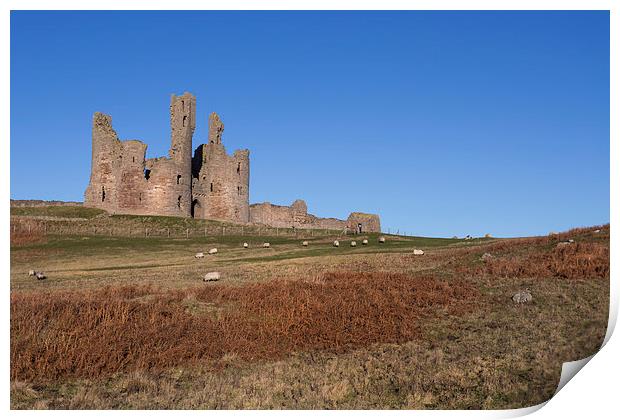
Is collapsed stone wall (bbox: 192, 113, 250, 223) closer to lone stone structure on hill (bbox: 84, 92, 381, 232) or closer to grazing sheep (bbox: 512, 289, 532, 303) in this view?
lone stone structure on hill (bbox: 84, 92, 381, 232)

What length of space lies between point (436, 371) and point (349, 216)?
69.0 metres

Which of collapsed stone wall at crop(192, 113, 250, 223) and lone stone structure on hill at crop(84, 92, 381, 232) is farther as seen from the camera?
collapsed stone wall at crop(192, 113, 250, 223)

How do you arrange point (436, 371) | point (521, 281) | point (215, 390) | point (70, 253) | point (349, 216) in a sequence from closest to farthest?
point (215, 390) → point (436, 371) → point (521, 281) → point (70, 253) → point (349, 216)

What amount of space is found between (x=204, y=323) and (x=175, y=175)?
195 feet

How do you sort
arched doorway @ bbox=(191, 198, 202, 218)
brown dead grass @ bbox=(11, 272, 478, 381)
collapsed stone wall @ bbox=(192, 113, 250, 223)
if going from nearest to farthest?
1. brown dead grass @ bbox=(11, 272, 478, 381)
2. arched doorway @ bbox=(191, 198, 202, 218)
3. collapsed stone wall @ bbox=(192, 113, 250, 223)

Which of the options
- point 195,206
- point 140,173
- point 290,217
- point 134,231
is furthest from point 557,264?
point 290,217

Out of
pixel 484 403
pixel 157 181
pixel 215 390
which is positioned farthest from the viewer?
pixel 157 181

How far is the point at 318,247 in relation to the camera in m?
43.2

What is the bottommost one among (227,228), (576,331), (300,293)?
(576,331)

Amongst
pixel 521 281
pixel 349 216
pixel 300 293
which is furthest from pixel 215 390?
pixel 349 216

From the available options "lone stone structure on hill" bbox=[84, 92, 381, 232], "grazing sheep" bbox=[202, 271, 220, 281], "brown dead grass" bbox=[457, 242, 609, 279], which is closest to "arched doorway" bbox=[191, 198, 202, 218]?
"lone stone structure on hill" bbox=[84, 92, 381, 232]

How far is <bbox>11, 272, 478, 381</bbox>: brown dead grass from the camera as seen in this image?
12.5 m

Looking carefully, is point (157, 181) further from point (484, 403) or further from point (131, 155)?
point (484, 403)

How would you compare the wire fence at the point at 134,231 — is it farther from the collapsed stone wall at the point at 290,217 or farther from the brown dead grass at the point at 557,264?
the brown dead grass at the point at 557,264
